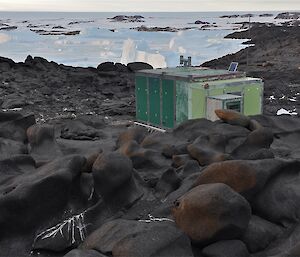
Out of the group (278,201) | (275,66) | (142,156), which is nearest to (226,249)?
(278,201)

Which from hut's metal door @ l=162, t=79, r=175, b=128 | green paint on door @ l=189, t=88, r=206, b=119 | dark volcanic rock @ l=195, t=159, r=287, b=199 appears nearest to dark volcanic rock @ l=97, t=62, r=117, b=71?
hut's metal door @ l=162, t=79, r=175, b=128

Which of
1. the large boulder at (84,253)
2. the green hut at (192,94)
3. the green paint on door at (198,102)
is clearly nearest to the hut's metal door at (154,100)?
the green hut at (192,94)

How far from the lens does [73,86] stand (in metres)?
17.8

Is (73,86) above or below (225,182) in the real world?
below

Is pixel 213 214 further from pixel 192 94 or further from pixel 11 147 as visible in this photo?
pixel 192 94

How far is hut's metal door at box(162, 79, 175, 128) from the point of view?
Answer: 8.76 meters

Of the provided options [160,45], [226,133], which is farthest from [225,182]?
[160,45]

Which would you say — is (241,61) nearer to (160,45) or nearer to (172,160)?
(160,45)

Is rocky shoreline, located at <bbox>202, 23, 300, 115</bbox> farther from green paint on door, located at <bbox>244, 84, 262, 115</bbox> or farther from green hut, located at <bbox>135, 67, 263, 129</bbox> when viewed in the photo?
green hut, located at <bbox>135, 67, 263, 129</bbox>

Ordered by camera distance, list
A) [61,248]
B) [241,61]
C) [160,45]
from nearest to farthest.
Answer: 1. [61,248]
2. [241,61]
3. [160,45]

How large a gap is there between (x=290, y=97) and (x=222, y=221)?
1154 cm

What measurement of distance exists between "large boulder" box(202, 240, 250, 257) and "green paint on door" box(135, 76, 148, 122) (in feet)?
18.8

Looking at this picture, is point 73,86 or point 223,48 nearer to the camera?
point 73,86

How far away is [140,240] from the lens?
3586mm
